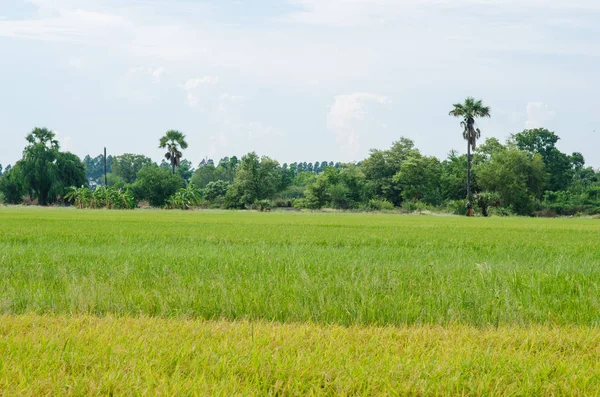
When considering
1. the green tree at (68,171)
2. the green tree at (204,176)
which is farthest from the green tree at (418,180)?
the green tree at (204,176)

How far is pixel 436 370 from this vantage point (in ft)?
11.8

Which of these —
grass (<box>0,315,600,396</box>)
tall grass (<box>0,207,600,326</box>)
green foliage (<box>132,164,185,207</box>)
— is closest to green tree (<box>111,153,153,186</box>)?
green foliage (<box>132,164,185,207</box>)

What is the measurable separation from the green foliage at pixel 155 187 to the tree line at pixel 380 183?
0.15 metres

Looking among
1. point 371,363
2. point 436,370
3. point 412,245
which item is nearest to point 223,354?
point 371,363

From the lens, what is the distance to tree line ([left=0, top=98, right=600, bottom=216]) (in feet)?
228

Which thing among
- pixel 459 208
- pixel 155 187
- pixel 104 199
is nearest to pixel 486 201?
pixel 459 208

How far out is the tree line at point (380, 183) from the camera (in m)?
69.6

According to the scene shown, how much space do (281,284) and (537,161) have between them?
7566 centimetres

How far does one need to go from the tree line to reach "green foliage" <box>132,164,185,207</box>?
0.48 ft

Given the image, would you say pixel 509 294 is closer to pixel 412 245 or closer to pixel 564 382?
pixel 564 382

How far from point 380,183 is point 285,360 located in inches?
2997

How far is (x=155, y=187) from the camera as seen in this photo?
270 ft

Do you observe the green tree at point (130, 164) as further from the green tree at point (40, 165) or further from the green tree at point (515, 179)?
the green tree at point (515, 179)

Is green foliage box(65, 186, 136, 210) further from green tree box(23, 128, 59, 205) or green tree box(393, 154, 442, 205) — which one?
green tree box(393, 154, 442, 205)
